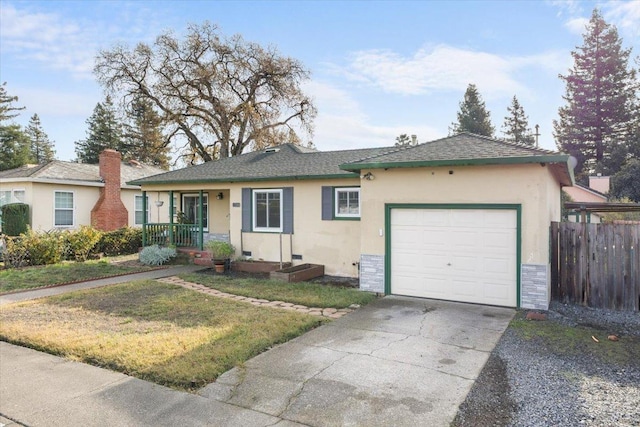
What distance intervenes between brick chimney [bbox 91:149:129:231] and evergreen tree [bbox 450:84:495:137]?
115 ft

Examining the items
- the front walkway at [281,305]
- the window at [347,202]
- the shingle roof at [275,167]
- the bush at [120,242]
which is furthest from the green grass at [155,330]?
the bush at [120,242]

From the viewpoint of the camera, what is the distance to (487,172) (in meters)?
8.17

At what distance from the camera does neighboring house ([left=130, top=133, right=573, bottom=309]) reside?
780cm

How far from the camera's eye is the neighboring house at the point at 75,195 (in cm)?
1714

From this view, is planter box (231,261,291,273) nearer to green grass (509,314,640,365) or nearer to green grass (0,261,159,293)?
green grass (0,261,159,293)

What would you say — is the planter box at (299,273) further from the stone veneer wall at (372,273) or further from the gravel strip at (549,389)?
the gravel strip at (549,389)

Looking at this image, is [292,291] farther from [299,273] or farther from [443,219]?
[443,219]

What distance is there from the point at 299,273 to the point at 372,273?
2346 millimetres

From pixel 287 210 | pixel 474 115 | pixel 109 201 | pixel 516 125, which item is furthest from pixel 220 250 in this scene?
pixel 516 125

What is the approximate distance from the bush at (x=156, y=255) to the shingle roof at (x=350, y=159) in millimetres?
2530

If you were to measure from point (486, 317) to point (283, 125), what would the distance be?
25.9 m

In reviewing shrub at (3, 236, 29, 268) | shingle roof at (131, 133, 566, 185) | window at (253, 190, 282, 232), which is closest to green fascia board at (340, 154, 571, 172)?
shingle roof at (131, 133, 566, 185)

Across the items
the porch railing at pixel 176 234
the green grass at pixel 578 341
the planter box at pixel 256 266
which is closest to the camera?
the green grass at pixel 578 341

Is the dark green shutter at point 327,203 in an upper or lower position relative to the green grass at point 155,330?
upper
